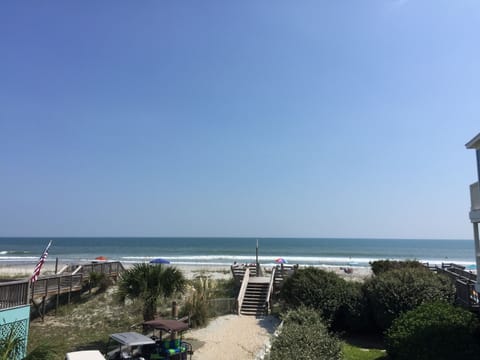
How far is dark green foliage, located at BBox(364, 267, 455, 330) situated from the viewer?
1488cm

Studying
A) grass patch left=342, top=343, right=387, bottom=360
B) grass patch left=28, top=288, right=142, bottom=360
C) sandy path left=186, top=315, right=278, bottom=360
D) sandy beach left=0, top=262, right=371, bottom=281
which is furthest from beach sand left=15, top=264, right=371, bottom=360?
sandy beach left=0, top=262, right=371, bottom=281

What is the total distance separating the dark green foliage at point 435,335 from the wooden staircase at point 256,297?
30.4 feet

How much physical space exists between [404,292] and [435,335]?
16.9 feet

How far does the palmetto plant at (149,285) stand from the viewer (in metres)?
14.4

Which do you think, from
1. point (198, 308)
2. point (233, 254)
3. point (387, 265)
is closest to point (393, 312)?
point (387, 265)

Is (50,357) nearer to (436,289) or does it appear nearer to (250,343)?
(250,343)

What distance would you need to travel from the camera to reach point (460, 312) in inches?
441

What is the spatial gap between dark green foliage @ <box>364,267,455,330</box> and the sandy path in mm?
4702

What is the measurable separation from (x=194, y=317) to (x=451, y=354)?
10.9 meters

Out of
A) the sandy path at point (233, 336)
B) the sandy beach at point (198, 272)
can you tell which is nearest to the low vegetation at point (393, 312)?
the sandy path at point (233, 336)

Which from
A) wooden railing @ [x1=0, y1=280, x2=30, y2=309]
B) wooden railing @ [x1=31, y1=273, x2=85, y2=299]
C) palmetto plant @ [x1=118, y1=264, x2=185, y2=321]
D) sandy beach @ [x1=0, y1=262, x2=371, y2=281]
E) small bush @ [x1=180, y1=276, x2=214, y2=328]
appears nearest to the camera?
wooden railing @ [x1=0, y1=280, x2=30, y2=309]

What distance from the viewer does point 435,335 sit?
33.1ft

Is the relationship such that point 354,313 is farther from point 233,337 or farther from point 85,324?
point 85,324

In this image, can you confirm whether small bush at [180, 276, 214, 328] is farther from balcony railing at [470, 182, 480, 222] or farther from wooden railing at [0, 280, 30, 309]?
balcony railing at [470, 182, 480, 222]
